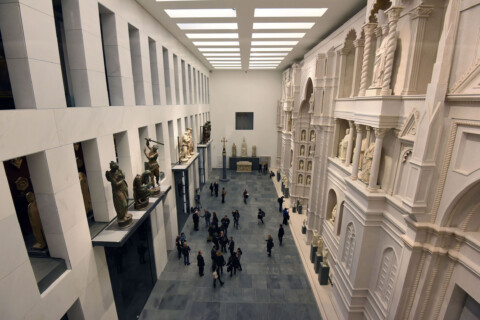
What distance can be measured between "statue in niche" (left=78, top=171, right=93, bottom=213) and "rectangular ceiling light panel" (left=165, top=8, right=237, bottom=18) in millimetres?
6409

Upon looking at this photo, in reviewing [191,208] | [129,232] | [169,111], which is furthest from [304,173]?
[129,232]

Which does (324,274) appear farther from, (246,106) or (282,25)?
(246,106)

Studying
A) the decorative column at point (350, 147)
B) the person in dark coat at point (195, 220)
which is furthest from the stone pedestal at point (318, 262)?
the person in dark coat at point (195, 220)

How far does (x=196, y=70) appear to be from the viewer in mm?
17469

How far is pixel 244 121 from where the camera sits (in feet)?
85.1

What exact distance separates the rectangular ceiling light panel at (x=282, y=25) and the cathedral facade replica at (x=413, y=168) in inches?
56.5

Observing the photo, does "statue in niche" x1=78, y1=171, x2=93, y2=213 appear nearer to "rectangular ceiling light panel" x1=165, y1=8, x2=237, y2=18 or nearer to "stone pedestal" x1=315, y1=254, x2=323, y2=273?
"rectangular ceiling light panel" x1=165, y1=8, x2=237, y2=18

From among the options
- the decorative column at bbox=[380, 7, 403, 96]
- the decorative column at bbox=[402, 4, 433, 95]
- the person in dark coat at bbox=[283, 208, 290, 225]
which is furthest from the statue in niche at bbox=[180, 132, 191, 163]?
the decorative column at bbox=[402, 4, 433, 95]

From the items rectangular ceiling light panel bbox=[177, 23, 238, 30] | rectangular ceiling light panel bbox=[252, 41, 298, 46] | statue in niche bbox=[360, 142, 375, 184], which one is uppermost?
rectangular ceiling light panel bbox=[177, 23, 238, 30]

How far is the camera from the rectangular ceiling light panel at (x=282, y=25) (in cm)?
968

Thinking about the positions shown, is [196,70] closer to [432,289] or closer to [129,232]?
[129,232]

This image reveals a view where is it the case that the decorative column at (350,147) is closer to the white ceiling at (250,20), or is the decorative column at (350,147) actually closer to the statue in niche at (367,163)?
the statue in niche at (367,163)

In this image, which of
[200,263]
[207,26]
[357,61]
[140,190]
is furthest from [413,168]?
[207,26]

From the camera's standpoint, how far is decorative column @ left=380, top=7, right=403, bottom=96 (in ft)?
18.5
